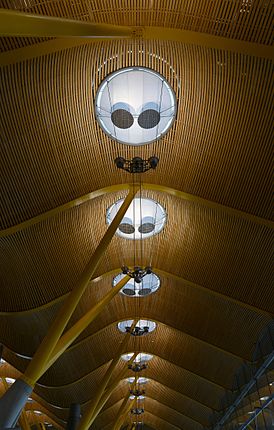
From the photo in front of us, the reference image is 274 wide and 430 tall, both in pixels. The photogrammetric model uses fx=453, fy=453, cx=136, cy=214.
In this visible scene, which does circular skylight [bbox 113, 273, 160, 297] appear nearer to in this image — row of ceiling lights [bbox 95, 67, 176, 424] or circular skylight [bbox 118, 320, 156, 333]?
circular skylight [bbox 118, 320, 156, 333]

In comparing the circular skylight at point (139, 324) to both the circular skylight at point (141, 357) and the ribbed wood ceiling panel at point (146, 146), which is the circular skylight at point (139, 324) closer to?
the circular skylight at point (141, 357)

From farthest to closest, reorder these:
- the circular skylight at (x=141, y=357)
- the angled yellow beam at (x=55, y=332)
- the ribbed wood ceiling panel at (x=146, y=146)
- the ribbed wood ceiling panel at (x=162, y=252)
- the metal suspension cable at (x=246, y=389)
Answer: the circular skylight at (x=141, y=357)
the metal suspension cable at (x=246, y=389)
the ribbed wood ceiling panel at (x=162, y=252)
the ribbed wood ceiling panel at (x=146, y=146)
the angled yellow beam at (x=55, y=332)

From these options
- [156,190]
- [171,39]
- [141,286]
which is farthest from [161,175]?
[141,286]

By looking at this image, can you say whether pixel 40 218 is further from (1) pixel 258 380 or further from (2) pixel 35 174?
(1) pixel 258 380

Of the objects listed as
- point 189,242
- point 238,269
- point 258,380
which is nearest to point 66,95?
point 189,242

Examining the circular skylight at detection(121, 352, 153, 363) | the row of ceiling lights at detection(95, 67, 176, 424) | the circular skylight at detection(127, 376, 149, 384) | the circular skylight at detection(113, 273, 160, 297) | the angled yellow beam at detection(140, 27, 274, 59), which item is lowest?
the angled yellow beam at detection(140, 27, 274, 59)

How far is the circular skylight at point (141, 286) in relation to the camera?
25.3m

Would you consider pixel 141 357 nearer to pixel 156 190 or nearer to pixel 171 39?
pixel 156 190

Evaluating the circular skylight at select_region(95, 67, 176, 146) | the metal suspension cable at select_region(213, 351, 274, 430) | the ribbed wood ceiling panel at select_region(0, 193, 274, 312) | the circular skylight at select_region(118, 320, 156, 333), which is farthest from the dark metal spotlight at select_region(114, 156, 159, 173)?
the circular skylight at select_region(118, 320, 156, 333)

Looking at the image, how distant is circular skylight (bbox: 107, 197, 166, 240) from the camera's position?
1980 cm

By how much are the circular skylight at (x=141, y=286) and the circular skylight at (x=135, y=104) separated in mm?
11143

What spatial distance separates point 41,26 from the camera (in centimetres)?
700

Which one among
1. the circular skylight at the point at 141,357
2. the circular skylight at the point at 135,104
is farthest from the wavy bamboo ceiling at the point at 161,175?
the circular skylight at the point at 141,357

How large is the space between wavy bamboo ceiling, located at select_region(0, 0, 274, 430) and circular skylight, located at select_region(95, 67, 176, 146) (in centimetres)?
29
